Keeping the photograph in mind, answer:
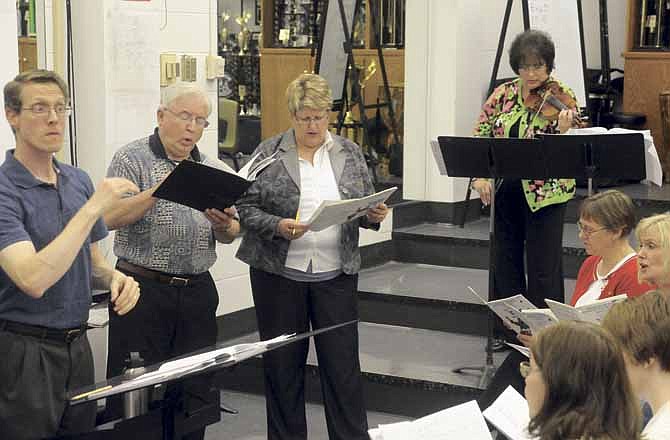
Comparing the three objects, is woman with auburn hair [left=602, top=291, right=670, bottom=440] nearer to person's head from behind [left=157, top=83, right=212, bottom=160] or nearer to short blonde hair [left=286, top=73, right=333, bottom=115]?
person's head from behind [left=157, top=83, right=212, bottom=160]

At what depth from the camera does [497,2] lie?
25.4ft

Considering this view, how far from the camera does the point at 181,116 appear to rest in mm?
3787

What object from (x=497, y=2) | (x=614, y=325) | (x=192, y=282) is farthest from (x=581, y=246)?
(x=614, y=325)

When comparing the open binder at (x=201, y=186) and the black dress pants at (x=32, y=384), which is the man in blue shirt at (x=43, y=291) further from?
the open binder at (x=201, y=186)

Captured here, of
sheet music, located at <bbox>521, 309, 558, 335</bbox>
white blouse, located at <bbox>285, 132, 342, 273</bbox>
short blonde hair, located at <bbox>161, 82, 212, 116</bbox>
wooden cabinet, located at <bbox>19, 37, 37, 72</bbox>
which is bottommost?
sheet music, located at <bbox>521, 309, 558, 335</bbox>

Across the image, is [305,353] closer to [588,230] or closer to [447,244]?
[588,230]

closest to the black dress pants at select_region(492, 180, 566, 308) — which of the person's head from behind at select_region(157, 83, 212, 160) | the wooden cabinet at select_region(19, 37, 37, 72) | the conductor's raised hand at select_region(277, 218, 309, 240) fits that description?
the conductor's raised hand at select_region(277, 218, 309, 240)

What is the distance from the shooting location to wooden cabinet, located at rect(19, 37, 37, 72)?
4.81 m

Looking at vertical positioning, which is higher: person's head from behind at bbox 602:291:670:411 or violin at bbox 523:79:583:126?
violin at bbox 523:79:583:126

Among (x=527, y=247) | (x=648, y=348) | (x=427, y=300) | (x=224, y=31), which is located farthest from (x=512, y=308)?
(x=224, y=31)

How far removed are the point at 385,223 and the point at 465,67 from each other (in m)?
1.28

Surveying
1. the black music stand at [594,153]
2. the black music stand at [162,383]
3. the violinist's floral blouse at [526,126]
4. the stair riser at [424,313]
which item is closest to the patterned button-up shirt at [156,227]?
the black music stand at [162,383]

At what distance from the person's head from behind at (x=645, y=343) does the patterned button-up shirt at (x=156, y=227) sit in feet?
5.94

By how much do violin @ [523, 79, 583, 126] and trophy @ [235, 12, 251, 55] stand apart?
5.81m
